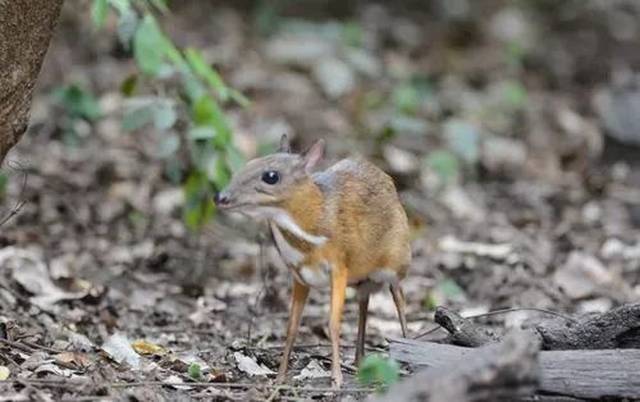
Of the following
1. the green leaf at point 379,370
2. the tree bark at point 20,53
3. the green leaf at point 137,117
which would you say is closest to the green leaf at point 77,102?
the green leaf at point 137,117

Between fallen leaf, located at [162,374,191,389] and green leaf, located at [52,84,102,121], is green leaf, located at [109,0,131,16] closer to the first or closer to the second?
fallen leaf, located at [162,374,191,389]

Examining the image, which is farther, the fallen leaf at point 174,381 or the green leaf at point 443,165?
the green leaf at point 443,165

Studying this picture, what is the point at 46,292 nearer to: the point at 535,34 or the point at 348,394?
the point at 348,394

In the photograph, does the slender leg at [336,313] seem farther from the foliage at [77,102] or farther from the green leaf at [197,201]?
the foliage at [77,102]

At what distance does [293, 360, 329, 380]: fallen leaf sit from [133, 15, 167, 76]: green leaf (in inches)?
71.7

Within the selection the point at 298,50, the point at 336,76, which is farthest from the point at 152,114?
the point at 298,50

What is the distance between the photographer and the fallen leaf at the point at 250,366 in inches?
215

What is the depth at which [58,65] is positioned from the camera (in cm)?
1157

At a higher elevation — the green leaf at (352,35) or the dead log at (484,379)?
the green leaf at (352,35)

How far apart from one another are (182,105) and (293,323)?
2.65 metres

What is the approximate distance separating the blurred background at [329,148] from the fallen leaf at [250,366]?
0.10 meters

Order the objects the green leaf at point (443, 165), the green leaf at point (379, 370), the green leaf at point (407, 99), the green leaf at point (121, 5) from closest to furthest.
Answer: the green leaf at point (379, 370) < the green leaf at point (121, 5) < the green leaf at point (443, 165) < the green leaf at point (407, 99)

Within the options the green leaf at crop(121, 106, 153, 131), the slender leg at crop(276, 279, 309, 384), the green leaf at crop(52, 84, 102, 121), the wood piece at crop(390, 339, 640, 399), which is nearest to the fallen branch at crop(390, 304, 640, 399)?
the wood piece at crop(390, 339, 640, 399)

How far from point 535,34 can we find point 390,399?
1154 centimetres
